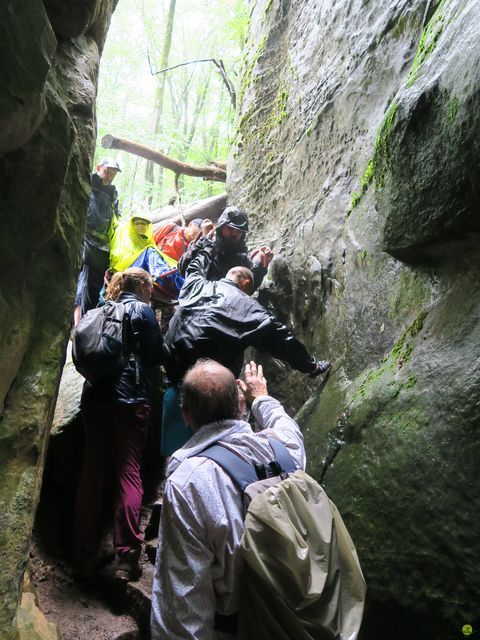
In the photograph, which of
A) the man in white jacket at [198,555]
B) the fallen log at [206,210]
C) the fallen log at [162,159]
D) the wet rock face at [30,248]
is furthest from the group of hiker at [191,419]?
the fallen log at [162,159]

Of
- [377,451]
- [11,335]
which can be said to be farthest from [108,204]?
[377,451]

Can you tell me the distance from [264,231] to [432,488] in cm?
509

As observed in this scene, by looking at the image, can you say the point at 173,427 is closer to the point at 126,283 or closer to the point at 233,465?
the point at 126,283

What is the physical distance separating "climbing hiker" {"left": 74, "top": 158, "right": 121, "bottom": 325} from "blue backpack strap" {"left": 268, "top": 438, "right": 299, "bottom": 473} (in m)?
4.69

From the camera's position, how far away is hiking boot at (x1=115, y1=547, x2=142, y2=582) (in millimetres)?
3686

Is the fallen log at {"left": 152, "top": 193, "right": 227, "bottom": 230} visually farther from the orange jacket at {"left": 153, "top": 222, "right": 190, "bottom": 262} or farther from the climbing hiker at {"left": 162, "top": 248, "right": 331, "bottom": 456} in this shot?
the climbing hiker at {"left": 162, "top": 248, "right": 331, "bottom": 456}

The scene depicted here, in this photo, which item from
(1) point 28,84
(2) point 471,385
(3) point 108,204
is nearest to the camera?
(1) point 28,84

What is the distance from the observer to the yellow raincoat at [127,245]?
20.8ft

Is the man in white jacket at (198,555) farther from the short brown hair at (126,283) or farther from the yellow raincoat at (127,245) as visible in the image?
the yellow raincoat at (127,245)

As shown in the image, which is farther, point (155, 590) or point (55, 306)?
point (55, 306)

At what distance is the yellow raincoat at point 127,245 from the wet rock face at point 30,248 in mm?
3091

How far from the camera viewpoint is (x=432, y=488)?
264 cm

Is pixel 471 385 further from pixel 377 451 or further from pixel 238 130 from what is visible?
pixel 238 130

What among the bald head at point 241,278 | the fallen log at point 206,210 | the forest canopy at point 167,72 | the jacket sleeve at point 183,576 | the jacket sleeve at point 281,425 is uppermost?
the forest canopy at point 167,72
